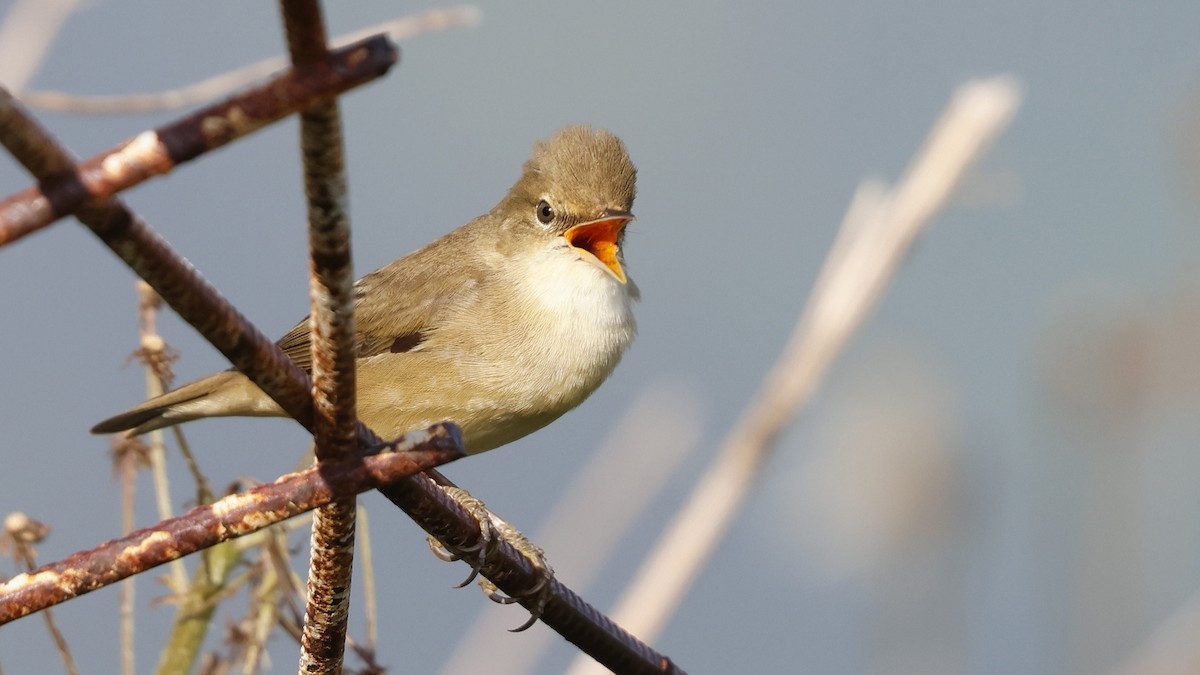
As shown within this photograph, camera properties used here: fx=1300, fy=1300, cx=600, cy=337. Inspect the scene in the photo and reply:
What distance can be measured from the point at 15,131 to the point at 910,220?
1.97 meters

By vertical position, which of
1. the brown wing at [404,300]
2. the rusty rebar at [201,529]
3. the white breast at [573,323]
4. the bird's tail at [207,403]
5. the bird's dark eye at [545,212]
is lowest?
the bird's tail at [207,403]

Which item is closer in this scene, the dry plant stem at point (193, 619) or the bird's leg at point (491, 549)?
the bird's leg at point (491, 549)

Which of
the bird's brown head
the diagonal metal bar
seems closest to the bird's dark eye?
the bird's brown head

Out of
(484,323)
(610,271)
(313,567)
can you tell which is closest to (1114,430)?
(610,271)

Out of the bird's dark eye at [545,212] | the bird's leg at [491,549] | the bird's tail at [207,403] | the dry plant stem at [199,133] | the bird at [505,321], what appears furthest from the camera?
the bird's dark eye at [545,212]

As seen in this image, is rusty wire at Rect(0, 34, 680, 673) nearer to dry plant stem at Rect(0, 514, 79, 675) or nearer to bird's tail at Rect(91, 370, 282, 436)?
dry plant stem at Rect(0, 514, 79, 675)

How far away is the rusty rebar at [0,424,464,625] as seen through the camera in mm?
891

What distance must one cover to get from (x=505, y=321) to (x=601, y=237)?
447mm

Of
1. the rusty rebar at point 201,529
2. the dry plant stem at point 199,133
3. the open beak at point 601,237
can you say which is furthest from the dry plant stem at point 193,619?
the open beak at point 601,237

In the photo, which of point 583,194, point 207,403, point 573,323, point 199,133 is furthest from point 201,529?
point 207,403

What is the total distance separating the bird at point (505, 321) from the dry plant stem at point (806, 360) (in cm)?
69

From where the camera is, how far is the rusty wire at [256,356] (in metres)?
0.62

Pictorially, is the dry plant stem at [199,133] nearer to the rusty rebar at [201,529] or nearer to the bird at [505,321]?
the rusty rebar at [201,529]

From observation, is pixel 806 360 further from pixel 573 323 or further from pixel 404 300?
pixel 404 300
